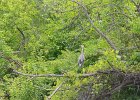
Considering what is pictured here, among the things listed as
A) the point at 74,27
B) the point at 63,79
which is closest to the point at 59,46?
the point at 74,27

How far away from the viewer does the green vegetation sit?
4922 mm

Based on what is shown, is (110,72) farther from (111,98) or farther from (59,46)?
(59,46)

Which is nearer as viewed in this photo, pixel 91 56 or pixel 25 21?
pixel 91 56

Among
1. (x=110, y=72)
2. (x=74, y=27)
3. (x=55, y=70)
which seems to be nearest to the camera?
(x=110, y=72)

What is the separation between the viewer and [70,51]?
7.89 meters

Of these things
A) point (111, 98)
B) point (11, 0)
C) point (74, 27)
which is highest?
point (11, 0)

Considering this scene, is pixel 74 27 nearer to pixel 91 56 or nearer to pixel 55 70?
pixel 55 70

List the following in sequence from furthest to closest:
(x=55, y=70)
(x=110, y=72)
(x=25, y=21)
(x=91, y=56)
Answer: (x=25, y=21) < (x=55, y=70) < (x=91, y=56) < (x=110, y=72)

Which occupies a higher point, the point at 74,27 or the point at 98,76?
the point at 74,27

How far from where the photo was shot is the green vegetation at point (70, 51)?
4.92 metres

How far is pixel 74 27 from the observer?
829cm

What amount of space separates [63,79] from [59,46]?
4111 millimetres

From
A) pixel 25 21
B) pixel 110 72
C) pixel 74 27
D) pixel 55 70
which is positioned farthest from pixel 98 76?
pixel 25 21

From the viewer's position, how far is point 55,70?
24.7ft
